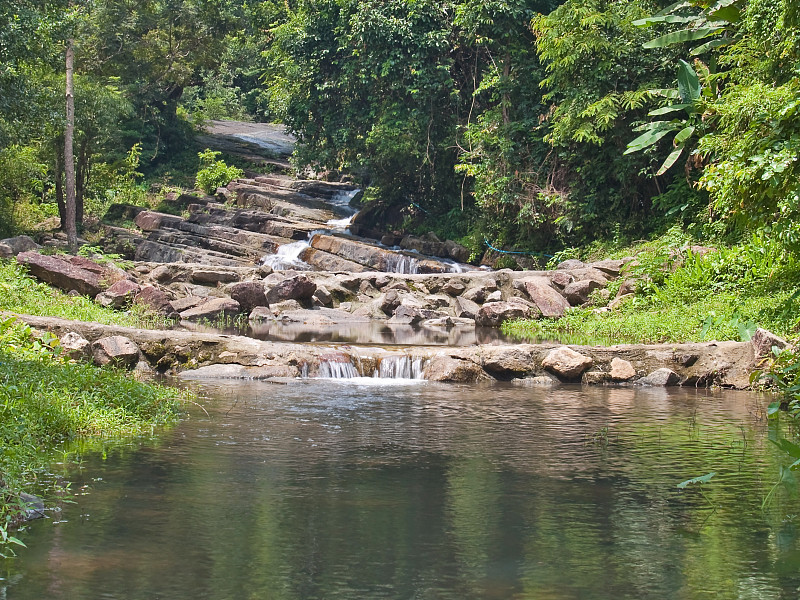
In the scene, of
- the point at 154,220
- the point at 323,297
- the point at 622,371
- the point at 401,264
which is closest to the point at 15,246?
the point at 323,297

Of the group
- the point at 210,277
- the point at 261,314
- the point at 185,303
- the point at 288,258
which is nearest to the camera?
the point at 185,303

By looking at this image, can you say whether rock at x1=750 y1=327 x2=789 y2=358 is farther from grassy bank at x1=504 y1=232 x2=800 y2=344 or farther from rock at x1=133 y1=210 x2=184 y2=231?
rock at x1=133 y1=210 x2=184 y2=231

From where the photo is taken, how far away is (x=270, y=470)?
783 cm

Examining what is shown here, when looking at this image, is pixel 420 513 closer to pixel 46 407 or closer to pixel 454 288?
pixel 46 407

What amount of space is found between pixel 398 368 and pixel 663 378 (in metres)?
4.24

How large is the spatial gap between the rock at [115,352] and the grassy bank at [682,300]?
8.99m

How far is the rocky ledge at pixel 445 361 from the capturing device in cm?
1357

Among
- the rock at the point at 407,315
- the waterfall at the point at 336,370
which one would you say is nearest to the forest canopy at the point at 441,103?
the rock at the point at 407,315

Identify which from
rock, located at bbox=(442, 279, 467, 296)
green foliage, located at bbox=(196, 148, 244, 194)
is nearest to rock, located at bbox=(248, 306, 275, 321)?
rock, located at bbox=(442, 279, 467, 296)

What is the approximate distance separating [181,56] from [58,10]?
61.9 feet

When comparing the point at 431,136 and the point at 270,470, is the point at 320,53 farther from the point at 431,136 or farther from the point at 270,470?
the point at 270,470

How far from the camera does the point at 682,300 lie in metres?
19.3

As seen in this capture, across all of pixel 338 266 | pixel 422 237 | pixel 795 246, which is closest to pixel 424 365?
pixel 795 246

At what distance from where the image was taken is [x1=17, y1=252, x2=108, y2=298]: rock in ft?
65.0
